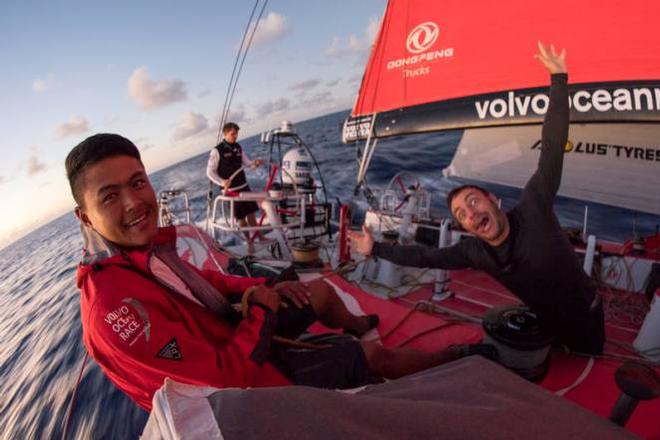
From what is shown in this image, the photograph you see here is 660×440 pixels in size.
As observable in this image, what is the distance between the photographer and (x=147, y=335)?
1.25m

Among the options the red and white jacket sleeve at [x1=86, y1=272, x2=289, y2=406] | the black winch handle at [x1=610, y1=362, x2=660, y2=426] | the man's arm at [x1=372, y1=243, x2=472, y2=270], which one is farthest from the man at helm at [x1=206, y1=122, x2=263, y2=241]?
the black winch handle at [x1=610, y1=362, x2=660, y2=426]

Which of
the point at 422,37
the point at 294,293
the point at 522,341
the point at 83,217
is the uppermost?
the point at 422,37

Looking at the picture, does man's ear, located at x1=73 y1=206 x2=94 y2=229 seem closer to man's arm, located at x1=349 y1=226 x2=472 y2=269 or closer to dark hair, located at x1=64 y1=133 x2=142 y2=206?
dark hair, located at x1=64 y1=133 x2=142 y2=206

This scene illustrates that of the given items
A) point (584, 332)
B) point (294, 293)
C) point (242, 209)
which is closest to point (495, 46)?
point (584, 332)

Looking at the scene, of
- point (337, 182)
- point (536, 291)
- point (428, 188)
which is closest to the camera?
point (536, 291)

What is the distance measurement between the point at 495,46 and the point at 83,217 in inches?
195

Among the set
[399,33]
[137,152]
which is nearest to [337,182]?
[399,33]

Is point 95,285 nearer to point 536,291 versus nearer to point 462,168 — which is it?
point 536,291

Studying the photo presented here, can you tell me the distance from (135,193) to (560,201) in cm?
1257

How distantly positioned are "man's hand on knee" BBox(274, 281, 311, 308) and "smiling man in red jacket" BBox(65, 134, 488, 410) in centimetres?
27

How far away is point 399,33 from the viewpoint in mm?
5203

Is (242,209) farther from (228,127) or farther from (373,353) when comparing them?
(373,353)

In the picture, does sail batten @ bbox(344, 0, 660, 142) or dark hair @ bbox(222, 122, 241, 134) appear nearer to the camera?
sail batten @ bbox(344, 0, 660, 142)

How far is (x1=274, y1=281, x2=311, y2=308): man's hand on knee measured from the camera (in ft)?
6.84
